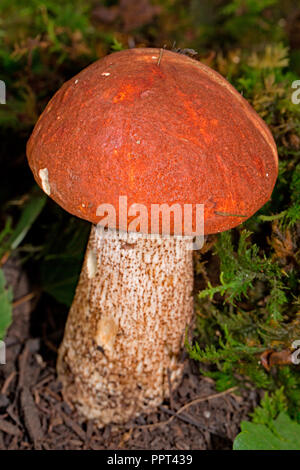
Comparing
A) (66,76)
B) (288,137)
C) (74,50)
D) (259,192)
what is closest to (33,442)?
(259,192)

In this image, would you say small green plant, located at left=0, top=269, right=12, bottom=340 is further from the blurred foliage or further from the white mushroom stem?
the white mushroom stem

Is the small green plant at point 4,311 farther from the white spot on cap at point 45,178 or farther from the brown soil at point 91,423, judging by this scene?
the white spot on cap at point 45,178

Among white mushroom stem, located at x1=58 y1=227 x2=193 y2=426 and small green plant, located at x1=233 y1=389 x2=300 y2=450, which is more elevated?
white mushroom stem, located at x1=58 y1=227 x2=193 y2=426

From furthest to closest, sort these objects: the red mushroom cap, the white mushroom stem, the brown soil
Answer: the brown soil → the white mushroom stem → the red mushroom cap

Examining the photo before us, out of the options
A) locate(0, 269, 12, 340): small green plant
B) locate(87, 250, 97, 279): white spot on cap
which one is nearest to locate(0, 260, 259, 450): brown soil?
locate(0, 269, 12, 340): small green plant

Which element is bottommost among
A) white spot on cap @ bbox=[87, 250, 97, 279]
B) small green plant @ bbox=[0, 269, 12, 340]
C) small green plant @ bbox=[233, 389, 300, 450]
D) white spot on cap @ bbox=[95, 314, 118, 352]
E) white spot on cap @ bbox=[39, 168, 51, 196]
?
small green plant @ bbox=[233, 389, 300, 450]

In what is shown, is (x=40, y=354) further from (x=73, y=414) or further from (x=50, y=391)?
(x=73, y=414)

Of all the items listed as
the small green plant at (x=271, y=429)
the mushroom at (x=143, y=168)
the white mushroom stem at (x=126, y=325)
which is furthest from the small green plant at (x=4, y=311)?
the small green plant at (x=271, y=429)
